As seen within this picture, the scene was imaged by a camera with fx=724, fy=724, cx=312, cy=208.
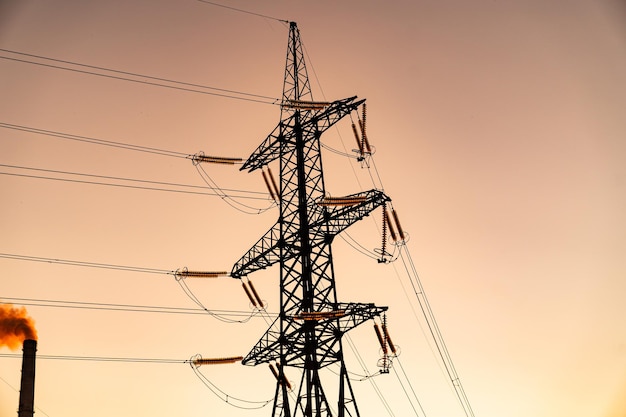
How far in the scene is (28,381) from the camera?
1551 inches

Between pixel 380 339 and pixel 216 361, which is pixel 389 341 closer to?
pixel 380 339

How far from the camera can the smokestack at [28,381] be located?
38.4 m

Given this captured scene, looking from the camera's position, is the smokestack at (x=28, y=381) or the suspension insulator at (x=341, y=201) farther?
the smokestack at (x=28, y=381)

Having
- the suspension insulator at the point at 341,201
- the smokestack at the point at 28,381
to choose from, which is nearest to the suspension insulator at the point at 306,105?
the suspension insulator at the point at 341,201

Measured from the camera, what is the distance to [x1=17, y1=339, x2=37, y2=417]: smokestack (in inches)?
1511

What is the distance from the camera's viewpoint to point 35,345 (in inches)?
1629

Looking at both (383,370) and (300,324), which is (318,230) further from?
(383,370)

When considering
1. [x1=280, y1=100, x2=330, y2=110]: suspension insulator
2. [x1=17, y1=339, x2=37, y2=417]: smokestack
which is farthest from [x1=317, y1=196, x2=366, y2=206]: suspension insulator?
[x1=17, y1=339, x2=37, y2=417]: smokestack

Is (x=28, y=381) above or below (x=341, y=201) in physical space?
below

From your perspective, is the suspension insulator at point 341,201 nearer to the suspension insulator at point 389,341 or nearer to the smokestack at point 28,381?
the suspension insulator at point 389,341

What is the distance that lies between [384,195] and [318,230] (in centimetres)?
456

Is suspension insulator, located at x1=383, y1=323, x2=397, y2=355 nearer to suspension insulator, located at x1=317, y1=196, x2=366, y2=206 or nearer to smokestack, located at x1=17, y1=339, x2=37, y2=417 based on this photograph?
suspension insulator, located at x1=317, y1=196, x2=366, y2=206

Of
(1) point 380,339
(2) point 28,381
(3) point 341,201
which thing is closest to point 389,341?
(1) point 380,339

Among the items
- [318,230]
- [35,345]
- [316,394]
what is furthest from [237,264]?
[35,345]
